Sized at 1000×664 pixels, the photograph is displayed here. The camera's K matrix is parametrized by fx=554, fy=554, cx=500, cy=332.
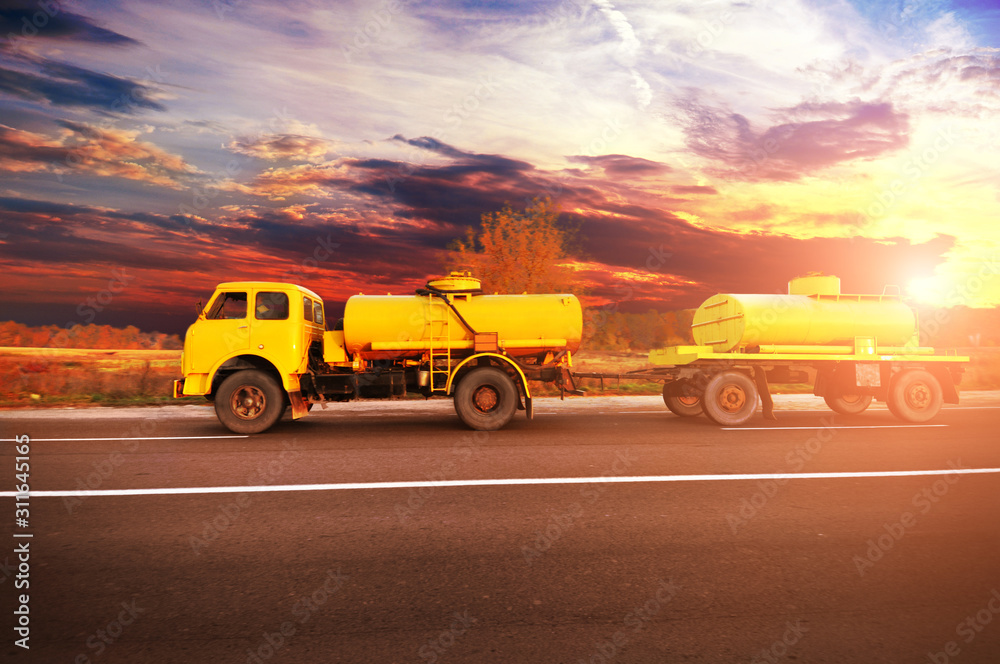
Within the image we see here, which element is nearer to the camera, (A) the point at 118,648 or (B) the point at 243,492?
(A) the point at 118,648

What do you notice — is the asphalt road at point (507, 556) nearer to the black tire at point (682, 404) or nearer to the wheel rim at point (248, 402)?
the wheel rim at point (248, 402)

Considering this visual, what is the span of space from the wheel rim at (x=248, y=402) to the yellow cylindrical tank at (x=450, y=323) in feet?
5.72

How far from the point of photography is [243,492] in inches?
221

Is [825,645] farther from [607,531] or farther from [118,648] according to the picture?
[118,648]

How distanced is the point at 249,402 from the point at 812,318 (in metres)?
10.8

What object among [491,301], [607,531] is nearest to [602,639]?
[607,531]

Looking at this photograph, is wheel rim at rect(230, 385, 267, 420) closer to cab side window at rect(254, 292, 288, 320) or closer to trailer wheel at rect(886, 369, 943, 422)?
cab side window at rect(254, 292, 288, 320)

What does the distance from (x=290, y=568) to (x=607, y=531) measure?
7.91 feet

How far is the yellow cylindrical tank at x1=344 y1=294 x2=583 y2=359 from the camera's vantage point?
402 inches

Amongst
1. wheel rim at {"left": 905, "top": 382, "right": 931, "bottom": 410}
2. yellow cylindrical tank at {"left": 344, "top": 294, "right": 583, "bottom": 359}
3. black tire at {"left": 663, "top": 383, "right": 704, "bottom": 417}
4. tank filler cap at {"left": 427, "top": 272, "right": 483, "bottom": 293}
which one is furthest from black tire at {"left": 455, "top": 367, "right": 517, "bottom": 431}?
wheel rim at {"left": 905, "top": 382, "right": 931, "bottom": 410}

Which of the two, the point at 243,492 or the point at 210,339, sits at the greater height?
the point at 210,339

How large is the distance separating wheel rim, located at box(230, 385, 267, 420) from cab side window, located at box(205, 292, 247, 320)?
1.32 m

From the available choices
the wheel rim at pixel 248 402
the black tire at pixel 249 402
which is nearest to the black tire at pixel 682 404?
the black tire at pixel 249 402

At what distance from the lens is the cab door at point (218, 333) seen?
31.6 ft
